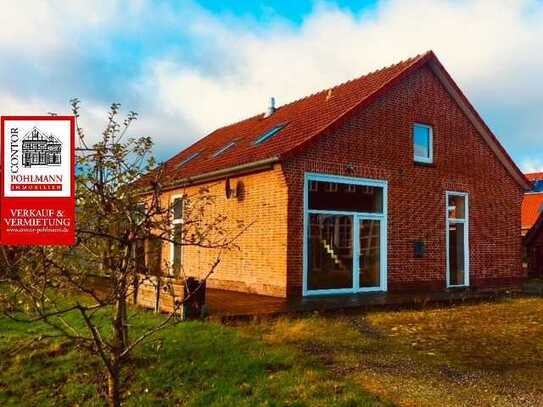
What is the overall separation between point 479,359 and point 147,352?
444cm

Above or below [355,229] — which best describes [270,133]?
above

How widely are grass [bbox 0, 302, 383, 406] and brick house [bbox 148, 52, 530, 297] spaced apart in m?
4.88

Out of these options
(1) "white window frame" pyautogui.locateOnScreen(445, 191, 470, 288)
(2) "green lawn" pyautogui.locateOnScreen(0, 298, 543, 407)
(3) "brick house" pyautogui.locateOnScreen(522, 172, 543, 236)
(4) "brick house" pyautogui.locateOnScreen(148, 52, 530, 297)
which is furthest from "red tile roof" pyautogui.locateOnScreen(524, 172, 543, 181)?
(2) "green lawn" pyautogui.locateOnScreen(0, 298, 543, 407)

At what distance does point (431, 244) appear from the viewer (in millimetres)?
15398

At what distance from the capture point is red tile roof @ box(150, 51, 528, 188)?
534 inches

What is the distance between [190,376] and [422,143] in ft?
36.3

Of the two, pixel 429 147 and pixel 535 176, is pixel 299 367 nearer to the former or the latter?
pixel 429 147

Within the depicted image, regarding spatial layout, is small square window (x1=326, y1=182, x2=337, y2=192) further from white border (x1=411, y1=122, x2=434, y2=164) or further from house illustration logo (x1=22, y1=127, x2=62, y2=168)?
house illustration logo (x1=22, y1=127, x2=62, y2=168)

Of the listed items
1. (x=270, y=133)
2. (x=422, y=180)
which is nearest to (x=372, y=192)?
(x=422, y=180)

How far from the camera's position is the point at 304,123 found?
14.8m

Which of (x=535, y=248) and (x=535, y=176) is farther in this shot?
(x=535, y=176)

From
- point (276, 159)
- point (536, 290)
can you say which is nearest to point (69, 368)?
point (276, 159)

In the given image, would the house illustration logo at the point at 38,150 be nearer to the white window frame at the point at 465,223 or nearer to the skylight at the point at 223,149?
the skylight at the point at 223,149

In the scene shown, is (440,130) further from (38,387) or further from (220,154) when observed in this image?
(38,387)
